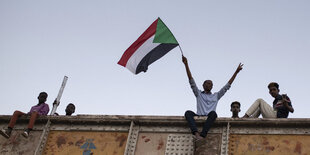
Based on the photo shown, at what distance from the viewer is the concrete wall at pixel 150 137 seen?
30.1ft

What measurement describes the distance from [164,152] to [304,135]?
116 inches

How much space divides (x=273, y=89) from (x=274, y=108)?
0.56m

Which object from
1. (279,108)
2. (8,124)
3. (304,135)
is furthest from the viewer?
(8,124)

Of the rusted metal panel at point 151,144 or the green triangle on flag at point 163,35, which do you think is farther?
the green triangle on flag at point 163,35

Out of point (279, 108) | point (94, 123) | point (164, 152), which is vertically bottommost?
point (164, 152)

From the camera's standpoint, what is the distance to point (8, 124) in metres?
11.3

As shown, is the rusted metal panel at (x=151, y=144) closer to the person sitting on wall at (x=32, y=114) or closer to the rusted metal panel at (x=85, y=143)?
the rusted metal panel at (x=85, y=143)

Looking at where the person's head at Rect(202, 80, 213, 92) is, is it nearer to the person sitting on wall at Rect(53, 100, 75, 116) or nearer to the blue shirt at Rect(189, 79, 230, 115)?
the blue shirt at Rect(189, 79, 230, 115)

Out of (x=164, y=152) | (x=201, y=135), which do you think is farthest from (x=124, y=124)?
(x=201, y=135)

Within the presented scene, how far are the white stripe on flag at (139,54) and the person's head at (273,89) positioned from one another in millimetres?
3480

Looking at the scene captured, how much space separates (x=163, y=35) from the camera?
41.2 feet

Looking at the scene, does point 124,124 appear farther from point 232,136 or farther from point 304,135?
point 304,135

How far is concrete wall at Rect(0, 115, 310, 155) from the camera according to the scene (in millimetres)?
9180

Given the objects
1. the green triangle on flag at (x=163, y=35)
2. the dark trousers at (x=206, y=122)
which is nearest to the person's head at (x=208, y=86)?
the dark trousers at (x=206, y=122)
